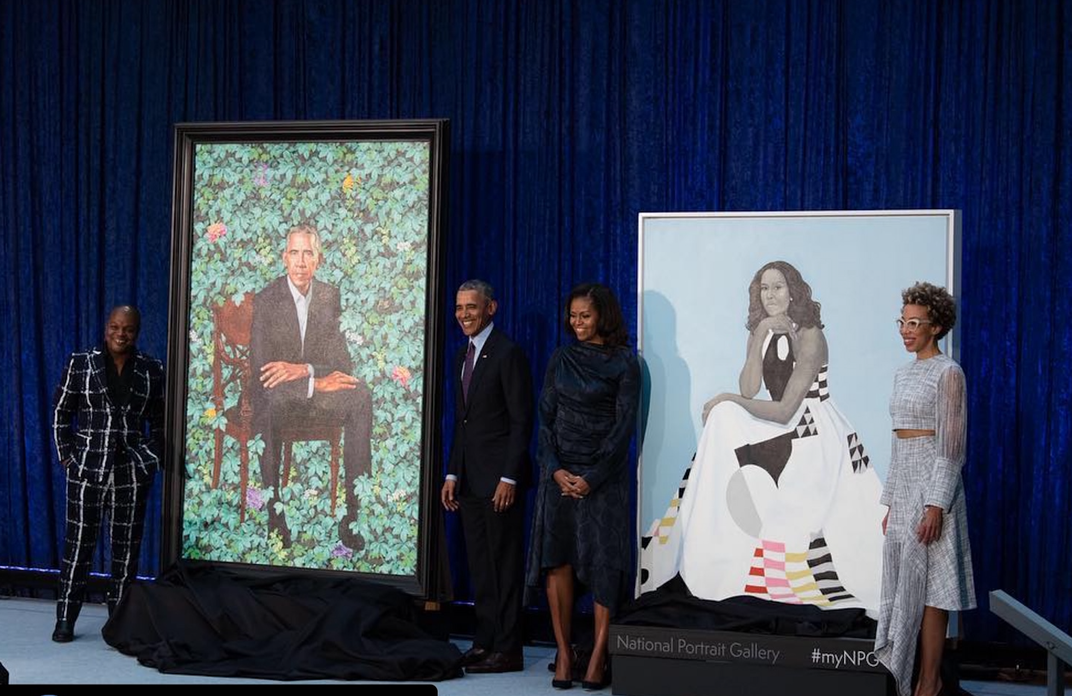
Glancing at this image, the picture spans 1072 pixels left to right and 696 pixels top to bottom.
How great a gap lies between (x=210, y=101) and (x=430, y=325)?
6.43 ft

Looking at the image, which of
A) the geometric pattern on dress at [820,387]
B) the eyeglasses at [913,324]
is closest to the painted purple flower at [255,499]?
the geometric pattern on dress at [820,387]

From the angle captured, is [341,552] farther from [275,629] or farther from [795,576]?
[795,576]

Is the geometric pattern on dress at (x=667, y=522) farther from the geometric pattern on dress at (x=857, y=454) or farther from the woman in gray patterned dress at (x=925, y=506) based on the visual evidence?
the woman in gray patterned dress at (x=925, y=506)

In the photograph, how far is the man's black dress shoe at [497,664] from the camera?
5.26 meters

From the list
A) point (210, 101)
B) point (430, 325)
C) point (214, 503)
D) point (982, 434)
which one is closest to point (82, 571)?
point (214, 503)

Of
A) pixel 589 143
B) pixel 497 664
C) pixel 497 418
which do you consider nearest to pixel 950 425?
pixel 497 418

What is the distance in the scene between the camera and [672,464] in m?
5.05

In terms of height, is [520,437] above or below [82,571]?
above

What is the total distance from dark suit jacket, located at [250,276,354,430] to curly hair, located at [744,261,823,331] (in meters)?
1.78

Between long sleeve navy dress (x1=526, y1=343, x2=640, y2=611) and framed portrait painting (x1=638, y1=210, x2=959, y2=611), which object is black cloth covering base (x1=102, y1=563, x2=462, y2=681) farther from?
framed portrait painting (x1=638, y1=210, x2=959, y2=611)

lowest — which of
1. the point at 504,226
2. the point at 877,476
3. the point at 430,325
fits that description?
the point at 877,476

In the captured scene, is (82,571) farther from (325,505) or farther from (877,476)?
(877,476)

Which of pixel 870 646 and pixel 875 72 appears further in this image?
pixel 875 72

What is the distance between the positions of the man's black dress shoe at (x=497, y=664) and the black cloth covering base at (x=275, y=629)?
4.3 inches
